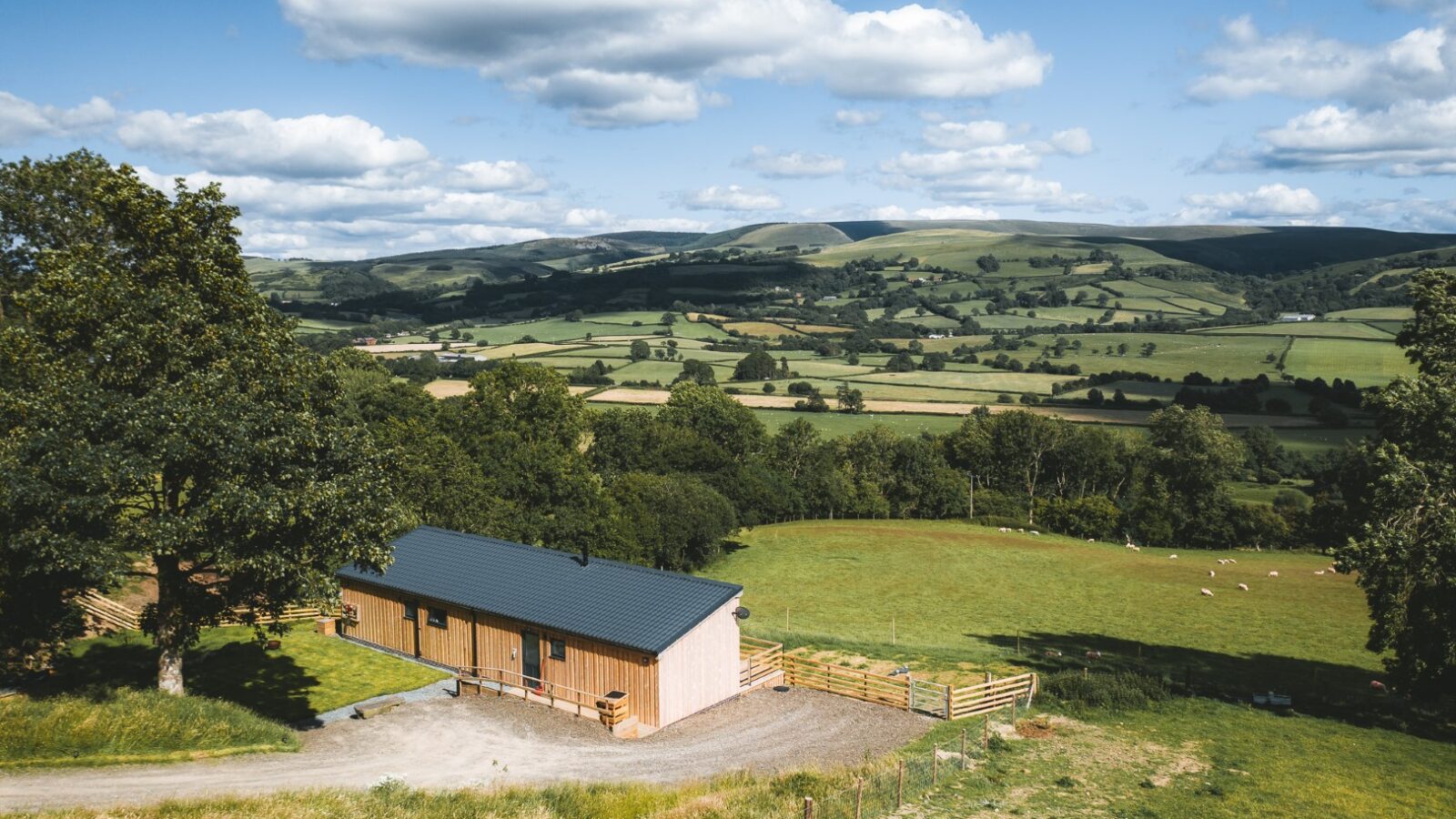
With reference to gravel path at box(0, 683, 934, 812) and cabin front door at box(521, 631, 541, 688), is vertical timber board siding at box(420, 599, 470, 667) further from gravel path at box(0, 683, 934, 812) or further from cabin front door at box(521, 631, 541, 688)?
gravel path at box(0, 683, 934, 812)

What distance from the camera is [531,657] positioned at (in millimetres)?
32625

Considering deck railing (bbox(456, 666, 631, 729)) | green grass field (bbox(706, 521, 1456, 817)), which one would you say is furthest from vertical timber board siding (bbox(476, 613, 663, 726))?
green grass field (bbox(706, 521, 1456, 817))

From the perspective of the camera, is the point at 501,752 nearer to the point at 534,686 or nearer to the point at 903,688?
the point at 534,686

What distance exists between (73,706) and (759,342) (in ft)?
527

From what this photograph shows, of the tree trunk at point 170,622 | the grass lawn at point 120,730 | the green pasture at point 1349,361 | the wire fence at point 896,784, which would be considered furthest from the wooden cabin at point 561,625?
the green pasture at point 1349,361

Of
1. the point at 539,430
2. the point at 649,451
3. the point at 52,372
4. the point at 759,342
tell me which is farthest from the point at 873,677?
the point at 759,342

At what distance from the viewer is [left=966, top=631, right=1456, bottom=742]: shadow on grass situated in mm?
32781

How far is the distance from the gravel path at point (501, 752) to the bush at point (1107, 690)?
6.29 metres

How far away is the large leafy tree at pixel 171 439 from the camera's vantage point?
2030 cm

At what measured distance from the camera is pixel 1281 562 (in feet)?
245

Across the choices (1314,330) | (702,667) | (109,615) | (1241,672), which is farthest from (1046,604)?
(1314,330)

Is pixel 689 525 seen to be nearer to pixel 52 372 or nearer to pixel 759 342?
pixel 52 372

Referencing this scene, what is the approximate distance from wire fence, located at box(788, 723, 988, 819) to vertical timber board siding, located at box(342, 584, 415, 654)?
69.1 feet

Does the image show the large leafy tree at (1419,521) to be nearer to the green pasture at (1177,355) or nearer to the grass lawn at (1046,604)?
the grass lawn at (1046,604)
